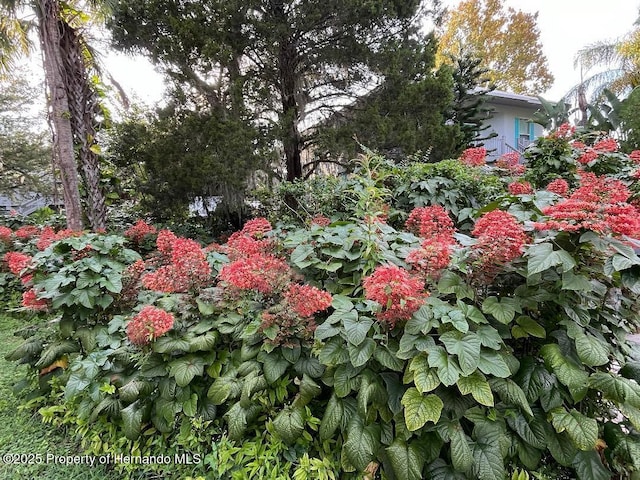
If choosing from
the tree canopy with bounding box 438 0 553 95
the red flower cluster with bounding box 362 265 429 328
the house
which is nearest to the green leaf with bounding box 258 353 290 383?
the red flower cluster with bounding box 362 265 429 328

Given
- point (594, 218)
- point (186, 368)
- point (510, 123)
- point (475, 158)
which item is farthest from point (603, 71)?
point (186, 368)

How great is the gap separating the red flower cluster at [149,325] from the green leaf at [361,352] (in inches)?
34.8

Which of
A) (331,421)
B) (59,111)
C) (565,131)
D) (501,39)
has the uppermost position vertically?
(501,39)

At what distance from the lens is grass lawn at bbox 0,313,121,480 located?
1.72m

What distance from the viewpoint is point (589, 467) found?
1.32 metres

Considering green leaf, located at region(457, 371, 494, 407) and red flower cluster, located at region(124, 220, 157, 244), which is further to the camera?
red flower cluster, located at region(124, 220, 157, 244)

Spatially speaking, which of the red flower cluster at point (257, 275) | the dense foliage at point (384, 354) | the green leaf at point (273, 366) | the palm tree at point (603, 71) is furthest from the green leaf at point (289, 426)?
the palm tree at point (603, 71)

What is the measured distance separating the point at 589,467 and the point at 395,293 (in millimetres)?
1009

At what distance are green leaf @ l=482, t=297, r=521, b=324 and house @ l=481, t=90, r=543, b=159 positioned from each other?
1156 centimetres

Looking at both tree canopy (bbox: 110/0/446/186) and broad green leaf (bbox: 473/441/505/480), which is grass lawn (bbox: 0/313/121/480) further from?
tree canopy (bbox: 110/0/446/186)

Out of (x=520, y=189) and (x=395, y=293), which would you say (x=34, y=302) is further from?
(x=520, y=189)

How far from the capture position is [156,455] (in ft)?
5.62

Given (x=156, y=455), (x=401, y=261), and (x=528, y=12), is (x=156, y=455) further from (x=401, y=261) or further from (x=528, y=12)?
(x=528, y=12)

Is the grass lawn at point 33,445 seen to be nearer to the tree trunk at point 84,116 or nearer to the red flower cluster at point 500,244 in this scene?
the red flower cluster at point 500,244
